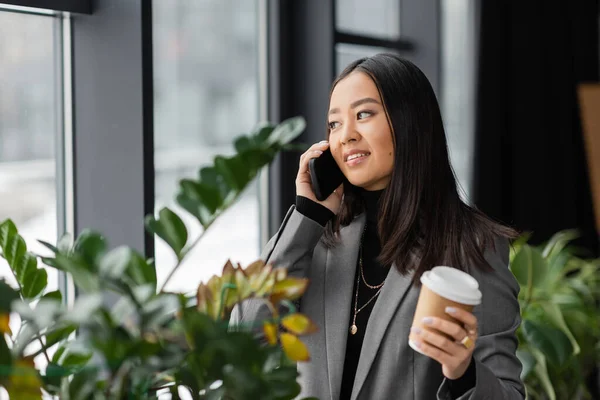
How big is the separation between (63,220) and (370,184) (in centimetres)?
77

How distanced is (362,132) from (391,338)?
0.36 m

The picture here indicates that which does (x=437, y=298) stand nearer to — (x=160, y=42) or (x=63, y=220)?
(x=63, y=220)

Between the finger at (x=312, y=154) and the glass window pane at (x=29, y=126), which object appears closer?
the finger at (x=312, y=154)

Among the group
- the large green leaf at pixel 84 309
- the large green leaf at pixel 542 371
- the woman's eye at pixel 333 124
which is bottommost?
the large green leaf at pixel 542 371

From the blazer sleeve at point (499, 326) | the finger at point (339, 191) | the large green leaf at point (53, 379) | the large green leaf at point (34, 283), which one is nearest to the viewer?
the large green leaf at point (53, 379)

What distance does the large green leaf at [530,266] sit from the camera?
2.18 m

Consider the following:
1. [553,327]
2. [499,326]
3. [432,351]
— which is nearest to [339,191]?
[499,326]

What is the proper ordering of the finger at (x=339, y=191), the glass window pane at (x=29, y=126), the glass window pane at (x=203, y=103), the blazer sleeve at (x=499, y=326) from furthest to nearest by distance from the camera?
the glass window pane at (x=203, y=103) → the glass window pane at (x=29, y=126) → the finger at (x=339, y=191) → the blazer sleeve at (x=499, y=326)

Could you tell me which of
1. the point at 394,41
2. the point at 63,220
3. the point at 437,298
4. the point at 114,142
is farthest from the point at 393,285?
the point at 394,41

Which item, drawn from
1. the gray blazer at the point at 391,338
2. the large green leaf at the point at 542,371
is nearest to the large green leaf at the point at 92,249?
the gray blazer at the point at 391,338

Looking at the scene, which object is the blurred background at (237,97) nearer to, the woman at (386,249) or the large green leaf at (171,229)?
the large green leaf at (171,229)

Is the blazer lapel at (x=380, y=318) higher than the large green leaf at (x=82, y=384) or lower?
lower

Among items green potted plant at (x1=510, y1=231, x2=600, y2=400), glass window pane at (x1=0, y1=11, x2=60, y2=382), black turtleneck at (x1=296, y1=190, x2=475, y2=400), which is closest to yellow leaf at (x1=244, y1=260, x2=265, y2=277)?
black turtleneck at (x1=296, y1=190, x2=475, y2=400)

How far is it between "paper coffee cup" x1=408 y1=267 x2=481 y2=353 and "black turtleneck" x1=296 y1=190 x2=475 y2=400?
382mm
